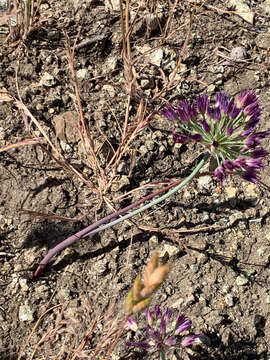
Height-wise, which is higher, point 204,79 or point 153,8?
point 153,8

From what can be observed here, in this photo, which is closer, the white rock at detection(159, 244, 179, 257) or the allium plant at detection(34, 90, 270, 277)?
the allium plant at detection(34, 90, 270, 277)

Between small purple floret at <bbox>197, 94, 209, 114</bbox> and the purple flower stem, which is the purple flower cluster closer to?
the purple flower stem

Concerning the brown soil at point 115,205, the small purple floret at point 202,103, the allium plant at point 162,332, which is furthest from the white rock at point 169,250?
the small purple floret at point 202,103

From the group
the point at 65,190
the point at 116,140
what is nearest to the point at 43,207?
the point at 65,190

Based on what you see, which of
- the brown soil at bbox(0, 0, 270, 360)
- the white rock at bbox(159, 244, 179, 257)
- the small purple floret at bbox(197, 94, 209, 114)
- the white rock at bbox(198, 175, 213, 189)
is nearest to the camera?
the small purple floret at bbox(197, 94, 209, 114)

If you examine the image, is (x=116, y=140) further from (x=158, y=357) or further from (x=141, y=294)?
(x=141, y=294)

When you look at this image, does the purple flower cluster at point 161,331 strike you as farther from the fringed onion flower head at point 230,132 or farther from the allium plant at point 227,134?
→ the fringed onion flower head at point 230,132

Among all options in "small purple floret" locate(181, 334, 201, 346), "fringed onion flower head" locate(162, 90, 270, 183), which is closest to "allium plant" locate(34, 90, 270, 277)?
"fringed onion flower head" locate(162, 90, 270, 183)
